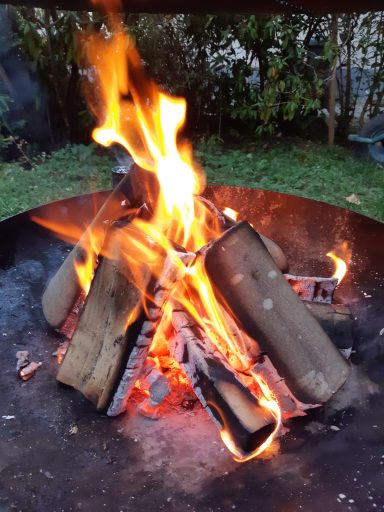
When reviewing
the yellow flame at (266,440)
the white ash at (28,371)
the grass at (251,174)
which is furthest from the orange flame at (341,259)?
the white ash at (28,371)

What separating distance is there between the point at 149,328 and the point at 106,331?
22 centimetres

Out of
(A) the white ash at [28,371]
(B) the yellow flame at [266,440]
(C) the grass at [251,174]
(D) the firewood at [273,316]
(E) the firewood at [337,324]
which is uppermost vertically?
(D) the firewood at [273,316]

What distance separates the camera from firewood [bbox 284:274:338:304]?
96.1 inches

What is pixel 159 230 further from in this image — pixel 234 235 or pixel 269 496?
pixel 269 496

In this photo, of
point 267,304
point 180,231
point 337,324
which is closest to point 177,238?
point 180,231

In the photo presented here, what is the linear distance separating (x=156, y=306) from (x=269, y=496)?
0.71m

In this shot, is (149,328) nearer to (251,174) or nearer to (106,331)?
(106,331)

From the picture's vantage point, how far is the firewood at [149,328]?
181 cm

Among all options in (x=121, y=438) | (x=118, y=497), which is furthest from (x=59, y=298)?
(x=118, y=497)

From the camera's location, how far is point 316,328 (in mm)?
2004

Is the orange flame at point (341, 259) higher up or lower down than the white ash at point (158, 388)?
higher up

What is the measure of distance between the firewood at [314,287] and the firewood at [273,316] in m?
0.43

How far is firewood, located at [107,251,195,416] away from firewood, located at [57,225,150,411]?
2 centimetres

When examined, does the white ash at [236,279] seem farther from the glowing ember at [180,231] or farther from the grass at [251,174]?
the grass at [251,174]
